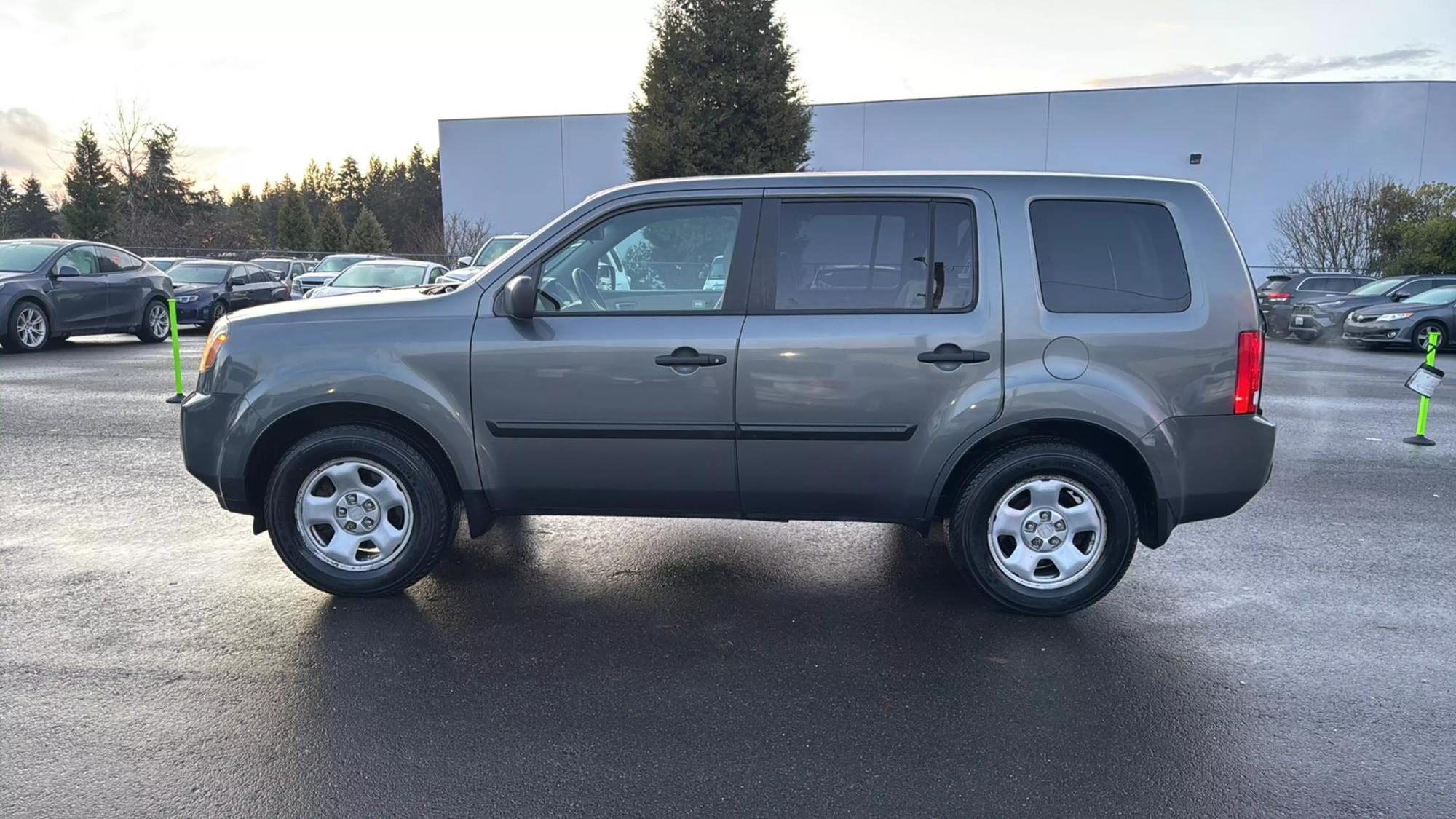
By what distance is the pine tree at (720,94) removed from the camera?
18.0 metres

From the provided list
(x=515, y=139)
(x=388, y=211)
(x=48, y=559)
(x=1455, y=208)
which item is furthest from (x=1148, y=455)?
(x=388, y=211)

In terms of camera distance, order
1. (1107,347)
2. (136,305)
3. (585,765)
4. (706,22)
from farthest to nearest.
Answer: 1. (706,22)
2. (136,305)
3. (1107,347)
4. (585,765)

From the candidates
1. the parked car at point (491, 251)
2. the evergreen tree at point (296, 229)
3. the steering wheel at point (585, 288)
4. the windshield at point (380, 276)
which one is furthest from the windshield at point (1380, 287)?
the evergreen tree at point (296, 229)

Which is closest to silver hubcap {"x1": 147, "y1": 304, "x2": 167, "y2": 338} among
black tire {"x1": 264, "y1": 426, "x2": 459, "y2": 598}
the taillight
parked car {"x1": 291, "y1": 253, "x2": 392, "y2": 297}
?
parked car {"x1": 291, "y1": 253, "x2": 392, "y2": 297}

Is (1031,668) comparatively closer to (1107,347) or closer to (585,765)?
(1107,347)

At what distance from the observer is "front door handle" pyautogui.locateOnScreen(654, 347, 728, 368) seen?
404 cm

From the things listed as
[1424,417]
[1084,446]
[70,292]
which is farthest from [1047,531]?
[70,292]

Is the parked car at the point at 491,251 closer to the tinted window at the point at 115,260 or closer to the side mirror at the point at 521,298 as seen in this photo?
the tinted window at the point at 115,260

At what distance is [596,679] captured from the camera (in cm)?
357

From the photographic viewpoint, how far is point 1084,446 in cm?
418

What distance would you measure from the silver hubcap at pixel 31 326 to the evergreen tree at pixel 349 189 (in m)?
86.5

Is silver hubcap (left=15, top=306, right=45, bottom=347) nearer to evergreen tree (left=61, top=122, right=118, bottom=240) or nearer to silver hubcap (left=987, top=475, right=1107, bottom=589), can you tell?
silver hubcap (left=987, top=475, right=1107, bottom=589)

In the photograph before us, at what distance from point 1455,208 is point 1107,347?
3012 cm

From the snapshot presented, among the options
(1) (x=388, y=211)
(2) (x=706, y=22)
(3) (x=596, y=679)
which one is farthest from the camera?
(1) (x=388, y=211)
